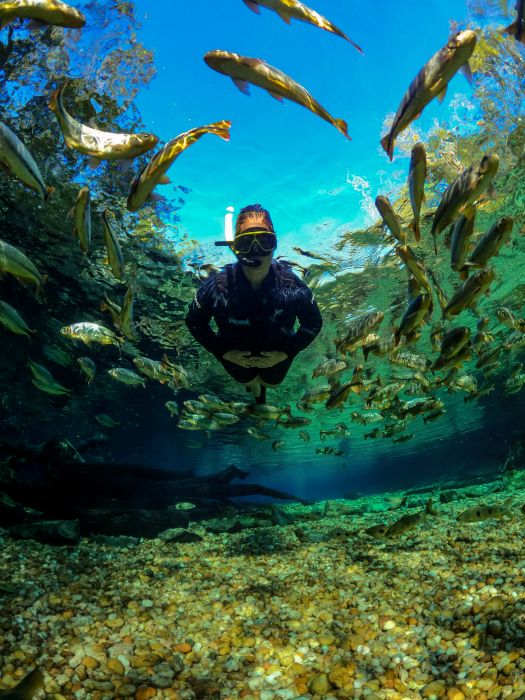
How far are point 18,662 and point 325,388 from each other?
19.0ft

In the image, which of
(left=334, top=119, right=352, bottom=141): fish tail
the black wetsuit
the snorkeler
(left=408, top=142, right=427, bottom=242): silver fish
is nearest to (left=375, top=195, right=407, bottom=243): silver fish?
(left=408, top=142, right=427, bottom=242): silver fish

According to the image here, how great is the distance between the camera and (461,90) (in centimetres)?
855

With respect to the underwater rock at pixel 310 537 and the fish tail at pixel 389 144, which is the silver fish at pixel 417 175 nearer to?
the fish tail at pixel 389 144

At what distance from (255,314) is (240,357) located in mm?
837

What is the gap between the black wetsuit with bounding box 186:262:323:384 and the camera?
6.68m

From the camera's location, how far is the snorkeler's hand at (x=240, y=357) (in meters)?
6.59

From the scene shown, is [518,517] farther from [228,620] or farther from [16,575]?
[16,575]

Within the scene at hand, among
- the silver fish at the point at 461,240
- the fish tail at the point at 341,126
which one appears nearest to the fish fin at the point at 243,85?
the fish tail at the point at 341,126

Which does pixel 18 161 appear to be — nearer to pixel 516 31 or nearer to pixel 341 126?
pixel 341 126

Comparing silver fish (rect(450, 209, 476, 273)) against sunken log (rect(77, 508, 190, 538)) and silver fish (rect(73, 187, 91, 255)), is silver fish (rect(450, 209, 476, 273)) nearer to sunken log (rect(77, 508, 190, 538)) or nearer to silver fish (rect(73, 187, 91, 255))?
silver fish (rect(73, 187, 91, 255))

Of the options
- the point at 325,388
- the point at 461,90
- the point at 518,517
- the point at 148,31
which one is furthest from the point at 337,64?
the point at 518,517

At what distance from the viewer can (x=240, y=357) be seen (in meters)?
6.63

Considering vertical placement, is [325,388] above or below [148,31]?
below

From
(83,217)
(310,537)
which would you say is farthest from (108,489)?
(83,217)
